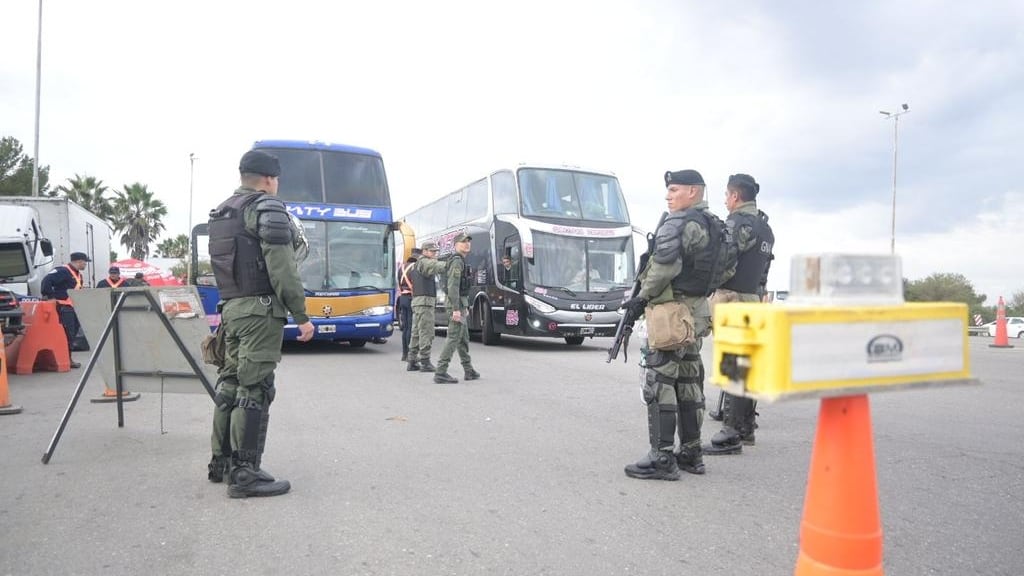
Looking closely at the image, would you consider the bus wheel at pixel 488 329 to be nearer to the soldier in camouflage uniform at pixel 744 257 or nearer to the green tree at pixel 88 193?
the soldier in camouflage uniform at pixel 744 257

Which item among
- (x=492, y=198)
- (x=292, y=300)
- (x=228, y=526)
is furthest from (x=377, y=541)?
(x=492, y=198)

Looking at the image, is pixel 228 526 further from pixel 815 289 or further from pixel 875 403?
pixel 875 403

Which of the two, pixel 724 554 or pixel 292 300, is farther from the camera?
pixel 292 300

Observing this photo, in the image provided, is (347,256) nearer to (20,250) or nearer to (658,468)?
(20,250)

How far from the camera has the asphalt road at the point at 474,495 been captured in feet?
11.2

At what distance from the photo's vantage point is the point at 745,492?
4512 millimetres

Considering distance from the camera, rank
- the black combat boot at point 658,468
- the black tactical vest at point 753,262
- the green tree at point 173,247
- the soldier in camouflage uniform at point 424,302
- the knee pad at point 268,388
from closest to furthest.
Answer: the knee pad at point 268,388 < the black combat boot at point 658,468 < the black tactical vest at point 753,262 < the soldier in camouflage uniform at point 424,302 < the green tree at point 173,247

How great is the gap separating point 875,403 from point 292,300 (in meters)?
6.12

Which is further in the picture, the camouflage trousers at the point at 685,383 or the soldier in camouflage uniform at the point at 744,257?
the soldier in camouflage uniform at the point at 744,257

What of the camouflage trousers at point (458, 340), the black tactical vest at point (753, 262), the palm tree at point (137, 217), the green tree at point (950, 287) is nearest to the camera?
the black tactical vest at point (753, 262)

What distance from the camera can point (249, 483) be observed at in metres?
4.36

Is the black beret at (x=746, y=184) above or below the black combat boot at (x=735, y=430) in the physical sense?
above

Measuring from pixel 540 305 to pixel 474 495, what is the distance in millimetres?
10477

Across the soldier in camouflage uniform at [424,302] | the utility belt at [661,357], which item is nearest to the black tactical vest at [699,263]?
the utility belt at [661,357]
